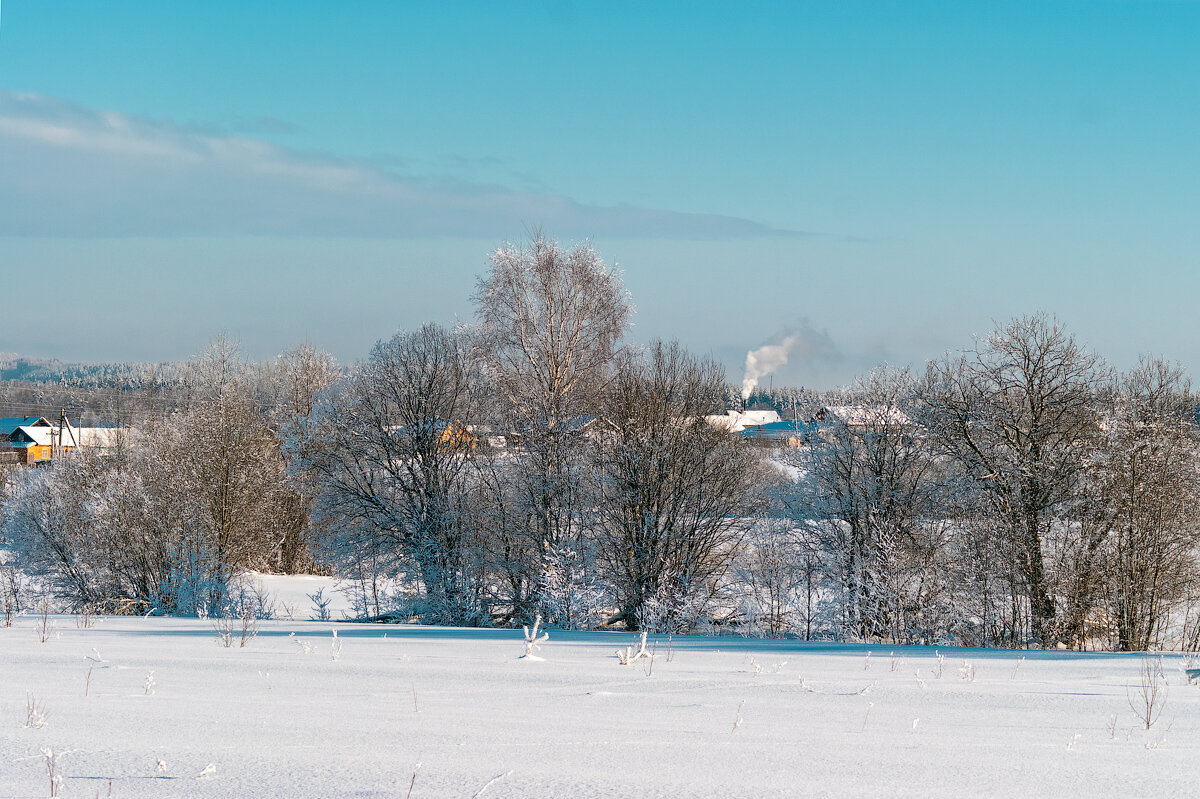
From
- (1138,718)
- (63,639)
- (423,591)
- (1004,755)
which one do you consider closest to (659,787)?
(1004,755)

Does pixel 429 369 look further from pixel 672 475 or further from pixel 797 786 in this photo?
pixel 797 786

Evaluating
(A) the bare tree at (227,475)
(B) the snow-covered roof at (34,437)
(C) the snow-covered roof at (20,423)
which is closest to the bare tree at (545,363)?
(A) the bare tree at (227,475)

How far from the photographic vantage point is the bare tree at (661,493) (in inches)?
981

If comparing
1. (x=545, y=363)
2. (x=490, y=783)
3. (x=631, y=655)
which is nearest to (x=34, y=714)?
(x=490, y=783)

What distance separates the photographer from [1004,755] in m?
2.93

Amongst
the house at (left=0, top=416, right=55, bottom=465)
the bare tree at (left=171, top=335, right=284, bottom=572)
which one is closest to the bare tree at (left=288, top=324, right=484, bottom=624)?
the bare tree at (left=171, top=335, right=284, bottom=572)

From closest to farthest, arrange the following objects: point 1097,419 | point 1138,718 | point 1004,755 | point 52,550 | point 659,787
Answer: point 659,787
point 1004,755
point 1138,718
point 1097,419
point 52,550

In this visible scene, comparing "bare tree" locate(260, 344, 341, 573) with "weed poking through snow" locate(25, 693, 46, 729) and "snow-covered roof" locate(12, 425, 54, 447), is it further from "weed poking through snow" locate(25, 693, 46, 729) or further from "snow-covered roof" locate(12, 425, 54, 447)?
"snow-covered roof" locate(12, 425, 54, 447)

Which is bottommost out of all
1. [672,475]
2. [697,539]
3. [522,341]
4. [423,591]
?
[423,591]

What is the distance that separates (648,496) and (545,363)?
499cm

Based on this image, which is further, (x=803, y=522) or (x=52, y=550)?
(x=52, y=550)

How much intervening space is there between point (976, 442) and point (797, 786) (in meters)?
22.7

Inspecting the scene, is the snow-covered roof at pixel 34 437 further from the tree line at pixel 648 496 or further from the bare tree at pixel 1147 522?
the bare tree at pixel 1147 522

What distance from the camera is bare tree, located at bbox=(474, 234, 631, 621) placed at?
24953 mm
